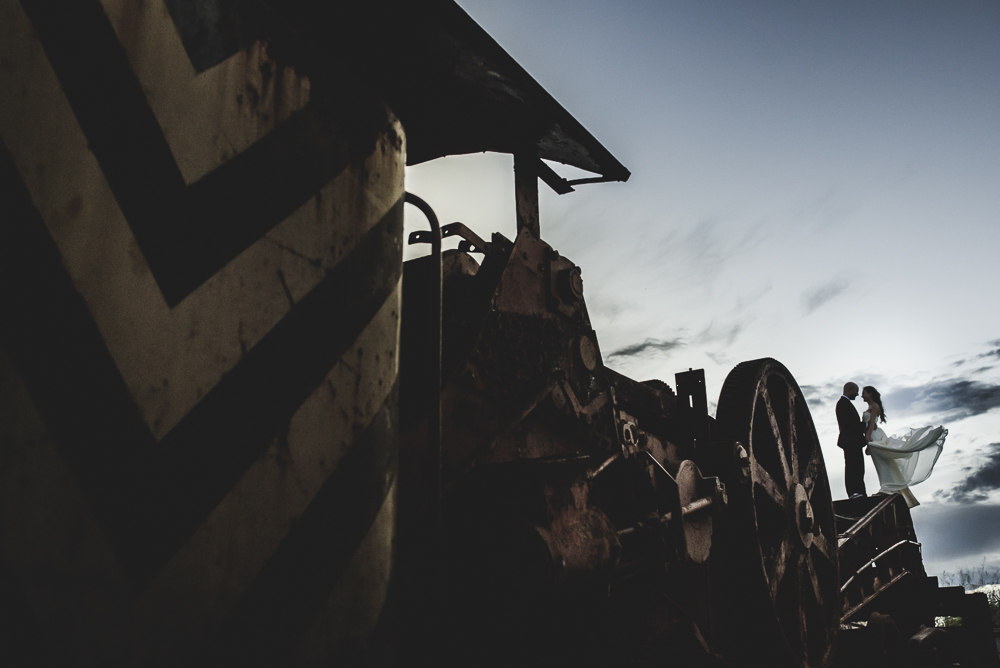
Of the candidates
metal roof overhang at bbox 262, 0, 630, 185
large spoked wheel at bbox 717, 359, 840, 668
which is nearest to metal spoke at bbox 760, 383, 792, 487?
large spoked wheel at bbox 717, 359, 840, 668

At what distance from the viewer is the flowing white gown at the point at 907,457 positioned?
6.31m

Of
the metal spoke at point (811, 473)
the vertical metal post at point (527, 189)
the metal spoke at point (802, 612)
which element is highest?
the vertical metal post at point (527, 189)

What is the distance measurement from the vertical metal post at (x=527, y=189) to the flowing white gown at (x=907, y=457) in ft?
17.7

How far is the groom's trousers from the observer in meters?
6.22

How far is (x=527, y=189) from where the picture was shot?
2.43 m

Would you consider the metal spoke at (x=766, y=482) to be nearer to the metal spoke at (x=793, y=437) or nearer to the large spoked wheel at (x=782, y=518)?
the large spoked wheel at (x=782, y=518)

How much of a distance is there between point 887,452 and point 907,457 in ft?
0.56

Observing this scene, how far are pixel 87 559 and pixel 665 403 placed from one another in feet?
8.42

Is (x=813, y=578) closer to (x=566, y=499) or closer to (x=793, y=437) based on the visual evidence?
(x=793, y=437)

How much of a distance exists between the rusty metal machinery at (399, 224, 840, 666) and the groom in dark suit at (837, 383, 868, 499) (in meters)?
2.96

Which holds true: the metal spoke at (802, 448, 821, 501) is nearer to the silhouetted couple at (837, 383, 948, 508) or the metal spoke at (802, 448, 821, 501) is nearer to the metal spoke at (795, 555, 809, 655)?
the metal spoke at (795, 555, 809, 655)

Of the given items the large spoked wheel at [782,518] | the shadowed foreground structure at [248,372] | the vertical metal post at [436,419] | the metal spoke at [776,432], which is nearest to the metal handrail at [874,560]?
the large spoked wheel at [782,518]

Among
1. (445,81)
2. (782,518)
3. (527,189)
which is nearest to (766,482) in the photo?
(782,518)

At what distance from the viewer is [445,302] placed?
1.98 meters
